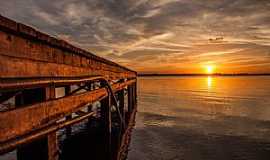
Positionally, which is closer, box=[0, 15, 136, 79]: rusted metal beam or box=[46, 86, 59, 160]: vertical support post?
box=[0, 15, 136, 79]: rusted metal beam

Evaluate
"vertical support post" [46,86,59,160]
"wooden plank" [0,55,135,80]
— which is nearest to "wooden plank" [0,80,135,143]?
"vertical support post" [46,86,59,160]

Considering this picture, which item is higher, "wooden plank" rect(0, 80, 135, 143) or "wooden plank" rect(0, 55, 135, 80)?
"wooden plank" rect(0, 55, 135, 80)

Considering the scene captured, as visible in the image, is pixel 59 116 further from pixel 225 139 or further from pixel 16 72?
pixel 225 139

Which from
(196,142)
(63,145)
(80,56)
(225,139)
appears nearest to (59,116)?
(80,56)

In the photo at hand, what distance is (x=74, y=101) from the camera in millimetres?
3553

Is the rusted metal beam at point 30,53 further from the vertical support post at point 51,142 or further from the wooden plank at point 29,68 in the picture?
the vertical support post at point 51,142

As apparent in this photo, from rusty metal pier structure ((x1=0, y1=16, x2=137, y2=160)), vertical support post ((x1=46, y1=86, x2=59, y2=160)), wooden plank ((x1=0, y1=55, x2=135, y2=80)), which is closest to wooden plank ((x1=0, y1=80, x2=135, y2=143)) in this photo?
rusty metal pier structure ((x1=0, y1=16, x2=137, y2=160))

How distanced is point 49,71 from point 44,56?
0.70 feet

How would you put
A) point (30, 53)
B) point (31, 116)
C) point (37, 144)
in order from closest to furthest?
point (31, 116) → point (30, 53) → point (37, 144)

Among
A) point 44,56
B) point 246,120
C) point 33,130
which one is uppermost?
point 44,56

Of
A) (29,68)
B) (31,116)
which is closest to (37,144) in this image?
(31,116)

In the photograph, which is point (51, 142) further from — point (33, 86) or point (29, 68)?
point (29, 68)

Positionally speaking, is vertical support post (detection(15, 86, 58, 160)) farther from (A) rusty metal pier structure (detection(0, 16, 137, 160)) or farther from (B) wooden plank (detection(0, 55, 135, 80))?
(B) wooden plank (detection(0, 55, 135, 80))

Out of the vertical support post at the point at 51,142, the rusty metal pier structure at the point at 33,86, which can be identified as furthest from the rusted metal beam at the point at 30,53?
the vertical support post at the point at 51,142
